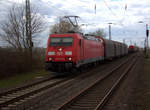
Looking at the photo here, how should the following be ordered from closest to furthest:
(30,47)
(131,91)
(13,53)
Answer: (131,91) → (13,53) → (30,47)

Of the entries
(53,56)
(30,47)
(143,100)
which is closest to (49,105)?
(143,100)

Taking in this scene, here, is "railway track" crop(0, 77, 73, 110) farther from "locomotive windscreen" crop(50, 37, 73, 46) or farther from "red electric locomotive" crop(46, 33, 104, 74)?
"locomotive windscreen" crop(50, 37, 73, 46)

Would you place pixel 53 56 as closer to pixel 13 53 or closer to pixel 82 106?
pixel 13 53

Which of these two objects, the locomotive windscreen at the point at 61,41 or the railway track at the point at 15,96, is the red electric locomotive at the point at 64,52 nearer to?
the locomotive windscreen at the point at 61,41

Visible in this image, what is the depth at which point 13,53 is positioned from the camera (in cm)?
1680

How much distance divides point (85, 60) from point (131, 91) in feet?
25.4

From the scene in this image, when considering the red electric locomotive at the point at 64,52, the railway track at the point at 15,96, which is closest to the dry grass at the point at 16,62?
the red electric locomotive at the point at 64,52

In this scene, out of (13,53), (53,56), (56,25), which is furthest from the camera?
(56,25)

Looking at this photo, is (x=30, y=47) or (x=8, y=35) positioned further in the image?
(x=8, y=35)

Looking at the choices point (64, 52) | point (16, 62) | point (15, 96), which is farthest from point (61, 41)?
point (15, 96)

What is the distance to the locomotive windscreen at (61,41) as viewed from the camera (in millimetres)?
15299

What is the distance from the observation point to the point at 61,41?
1552cm

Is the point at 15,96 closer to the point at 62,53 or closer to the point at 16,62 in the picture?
the point at 62,53

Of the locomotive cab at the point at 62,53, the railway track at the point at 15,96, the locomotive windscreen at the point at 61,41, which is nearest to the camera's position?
the railway track at the point at 15,96
